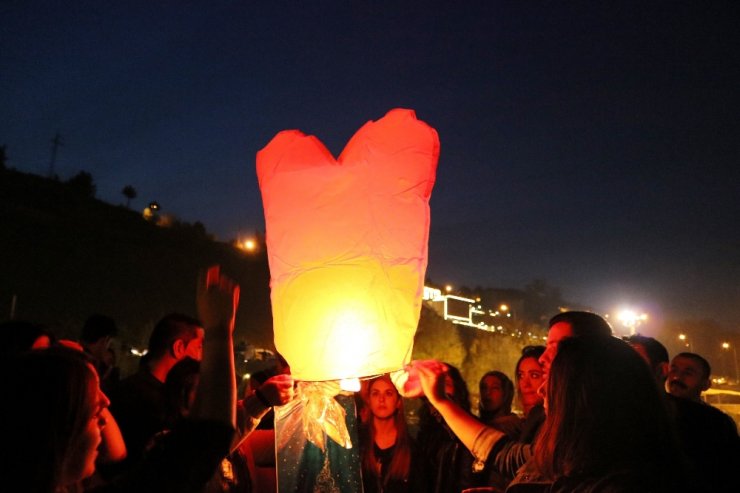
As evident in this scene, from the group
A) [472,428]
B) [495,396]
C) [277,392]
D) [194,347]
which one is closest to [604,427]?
[472,428]

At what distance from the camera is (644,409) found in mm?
1827

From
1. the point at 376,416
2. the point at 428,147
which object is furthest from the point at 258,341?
the point at 428,147

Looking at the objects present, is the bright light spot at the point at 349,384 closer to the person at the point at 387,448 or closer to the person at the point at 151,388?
the person at the point at 151,388

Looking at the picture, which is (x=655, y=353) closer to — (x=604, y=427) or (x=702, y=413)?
(x=702, y=413)

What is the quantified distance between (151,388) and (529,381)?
2551 mm

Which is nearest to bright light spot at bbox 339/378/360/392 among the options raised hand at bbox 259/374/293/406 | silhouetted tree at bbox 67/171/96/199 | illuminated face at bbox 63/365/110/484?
raised hand at bbox 259/374/293/406

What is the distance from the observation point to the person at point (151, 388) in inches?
113

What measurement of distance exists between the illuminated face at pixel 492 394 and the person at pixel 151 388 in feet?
8.17

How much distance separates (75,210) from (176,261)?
17.3ft

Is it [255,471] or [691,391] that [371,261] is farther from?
[691,391]

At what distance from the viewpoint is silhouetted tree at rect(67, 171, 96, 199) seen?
28.9 metres

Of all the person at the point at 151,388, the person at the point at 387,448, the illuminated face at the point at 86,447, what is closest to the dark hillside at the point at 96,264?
the person at the point at 151,388

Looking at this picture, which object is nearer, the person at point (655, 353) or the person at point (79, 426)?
the person at point (79, 426)

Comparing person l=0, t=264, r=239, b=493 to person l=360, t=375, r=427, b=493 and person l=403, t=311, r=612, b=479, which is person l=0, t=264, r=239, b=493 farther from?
person l=360, t=375, r=427, b=493
